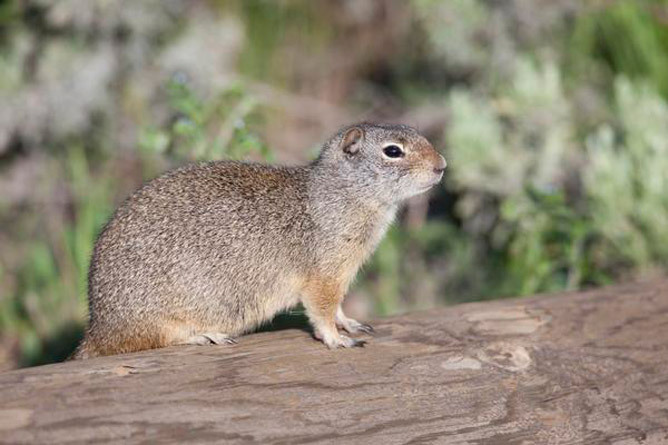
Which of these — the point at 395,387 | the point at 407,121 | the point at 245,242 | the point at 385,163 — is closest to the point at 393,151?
the point at 385,163

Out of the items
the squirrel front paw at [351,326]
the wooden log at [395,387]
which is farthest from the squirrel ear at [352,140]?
the wooden log at [395,387]

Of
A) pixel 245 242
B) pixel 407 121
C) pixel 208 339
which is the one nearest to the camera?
pixel 208 339

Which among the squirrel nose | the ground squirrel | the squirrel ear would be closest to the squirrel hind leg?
the ground squirrel

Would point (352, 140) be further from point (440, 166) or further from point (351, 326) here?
point (351, 326)

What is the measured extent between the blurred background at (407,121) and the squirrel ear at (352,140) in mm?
1142

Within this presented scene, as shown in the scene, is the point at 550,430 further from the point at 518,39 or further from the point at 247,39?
the point at 247,39

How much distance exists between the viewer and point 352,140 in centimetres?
420

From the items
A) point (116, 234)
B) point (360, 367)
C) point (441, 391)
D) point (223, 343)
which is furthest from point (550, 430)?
point (116, 234)

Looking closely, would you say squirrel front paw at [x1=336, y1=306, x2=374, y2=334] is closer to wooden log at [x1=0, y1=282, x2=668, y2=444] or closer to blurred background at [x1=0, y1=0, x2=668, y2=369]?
wooden log at [x1=0, y1=282, x2=668, y2=444]

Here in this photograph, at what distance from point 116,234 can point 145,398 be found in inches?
42.6

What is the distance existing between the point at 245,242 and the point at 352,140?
0.73 metres

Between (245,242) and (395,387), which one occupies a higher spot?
(245,242)

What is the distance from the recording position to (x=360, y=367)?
325 cm

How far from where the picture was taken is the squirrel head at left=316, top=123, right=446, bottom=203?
4168 mm
